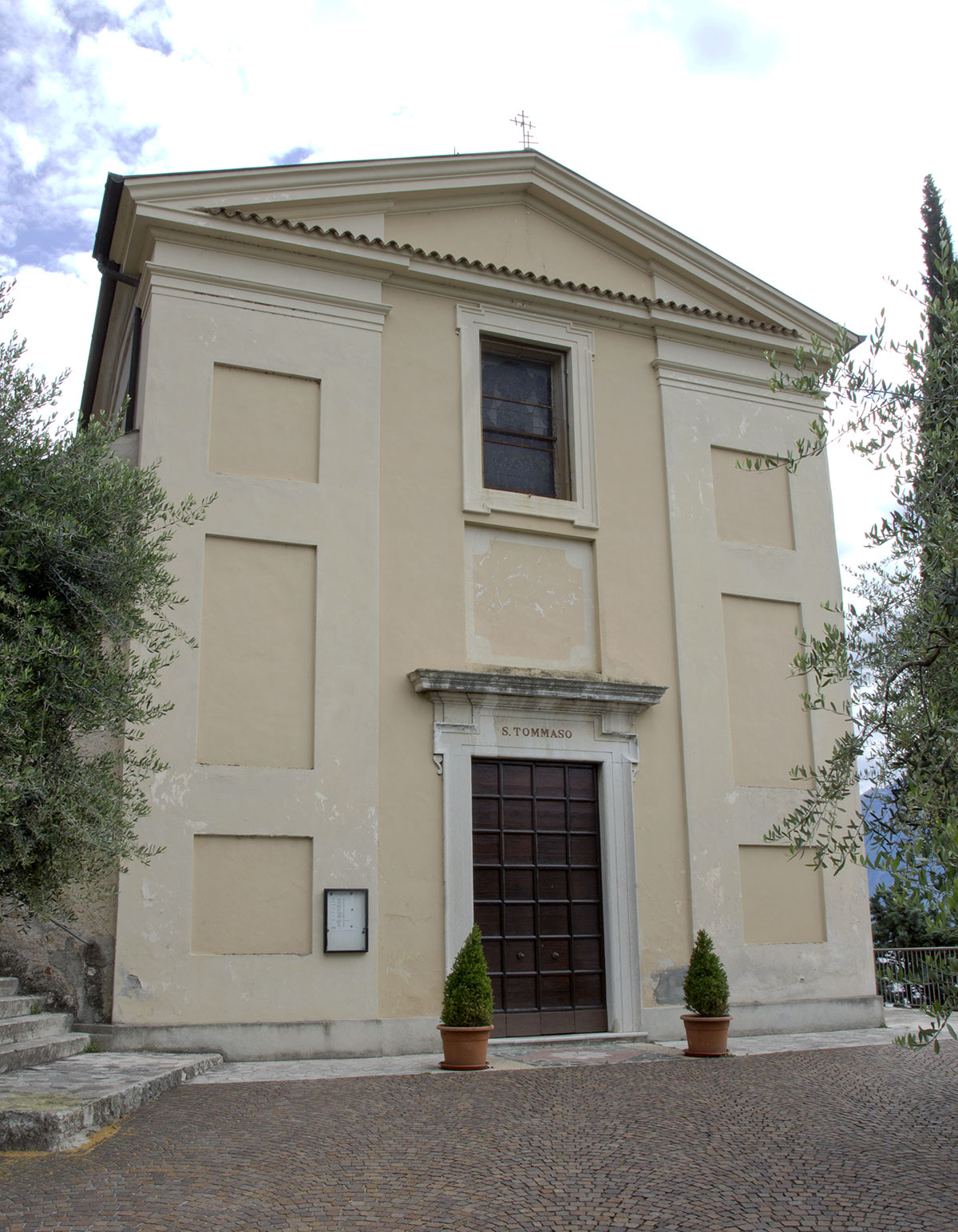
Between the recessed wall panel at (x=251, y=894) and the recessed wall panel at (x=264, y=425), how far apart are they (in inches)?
136

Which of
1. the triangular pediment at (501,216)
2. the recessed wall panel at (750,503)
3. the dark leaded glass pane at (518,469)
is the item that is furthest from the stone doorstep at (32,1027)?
the recessed wall panel at (750,503)

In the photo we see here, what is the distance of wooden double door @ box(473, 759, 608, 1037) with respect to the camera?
10.7 m

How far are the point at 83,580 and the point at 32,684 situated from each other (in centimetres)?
66

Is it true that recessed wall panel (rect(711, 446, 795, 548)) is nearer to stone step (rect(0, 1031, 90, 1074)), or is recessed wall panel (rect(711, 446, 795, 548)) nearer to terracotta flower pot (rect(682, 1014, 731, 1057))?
terracotta flower pot (rect(682, 1014, 731, 1057))

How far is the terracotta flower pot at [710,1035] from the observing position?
9555mm

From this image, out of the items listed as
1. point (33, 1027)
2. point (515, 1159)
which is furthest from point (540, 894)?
point (515, 1159)

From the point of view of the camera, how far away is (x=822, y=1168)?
5688 millimetres

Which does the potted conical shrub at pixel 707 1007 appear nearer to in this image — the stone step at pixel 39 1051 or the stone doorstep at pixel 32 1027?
the stone step at pixel 39 1051

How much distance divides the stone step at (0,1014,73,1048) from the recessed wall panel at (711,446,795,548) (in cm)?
822

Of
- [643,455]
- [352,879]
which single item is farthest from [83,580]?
[643,455]

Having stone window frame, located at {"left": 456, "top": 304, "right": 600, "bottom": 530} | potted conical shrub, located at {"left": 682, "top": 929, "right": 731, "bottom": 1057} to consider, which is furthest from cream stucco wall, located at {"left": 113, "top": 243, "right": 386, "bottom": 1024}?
potted conical shrub, located at {"left": 682, "top": 929, "right": 731, "bottom": 1057}

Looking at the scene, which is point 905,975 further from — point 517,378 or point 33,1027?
point 33,1027

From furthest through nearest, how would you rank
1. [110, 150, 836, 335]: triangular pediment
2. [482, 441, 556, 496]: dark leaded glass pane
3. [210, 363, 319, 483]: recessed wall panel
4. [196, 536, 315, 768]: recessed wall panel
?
1. [482, 441, 556, 496]: dark leaded glass pane
2. [110, 150, 836, 335]: triangular pediment
3. [210, 363, 319, 483]: recessed wall panel
4. [196, 536, 315, 768]: recessed wall panel

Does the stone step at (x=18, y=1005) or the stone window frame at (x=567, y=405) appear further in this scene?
the stone window frame at (x=567, y=405)
